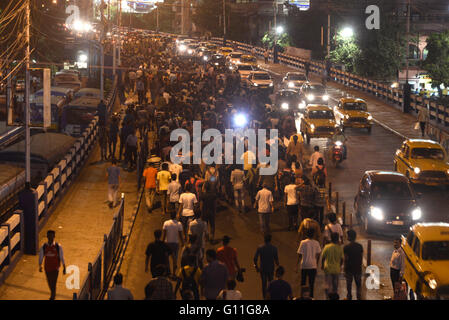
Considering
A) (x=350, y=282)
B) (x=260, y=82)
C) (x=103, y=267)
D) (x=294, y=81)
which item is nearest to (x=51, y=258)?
(x=103, y=267)

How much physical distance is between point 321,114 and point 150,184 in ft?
52.4

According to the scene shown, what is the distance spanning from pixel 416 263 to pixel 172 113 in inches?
722

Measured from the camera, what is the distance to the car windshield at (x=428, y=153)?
27.1m

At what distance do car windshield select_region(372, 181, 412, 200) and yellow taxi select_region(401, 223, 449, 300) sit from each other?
4.81m

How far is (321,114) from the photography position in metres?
36.7

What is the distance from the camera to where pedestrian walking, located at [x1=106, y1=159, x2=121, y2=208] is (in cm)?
2296

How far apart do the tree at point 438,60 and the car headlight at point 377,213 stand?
36209 millimetres

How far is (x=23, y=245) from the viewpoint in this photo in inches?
773

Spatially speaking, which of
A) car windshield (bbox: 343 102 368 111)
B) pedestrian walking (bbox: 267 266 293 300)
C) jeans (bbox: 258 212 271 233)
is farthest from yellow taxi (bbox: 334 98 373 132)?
pedestrian walking (bbox: 267 266 293 300)

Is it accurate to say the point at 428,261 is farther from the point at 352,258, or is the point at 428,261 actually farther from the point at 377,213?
the point at 377,213

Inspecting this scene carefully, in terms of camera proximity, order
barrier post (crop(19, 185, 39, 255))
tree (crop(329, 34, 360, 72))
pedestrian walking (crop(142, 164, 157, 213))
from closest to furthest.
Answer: barrier post (crop(19, 185, 39, 255))
pedestrian walking (crop(142, 164, 157, 213))
tree (crop(329, 34, 360, 72))

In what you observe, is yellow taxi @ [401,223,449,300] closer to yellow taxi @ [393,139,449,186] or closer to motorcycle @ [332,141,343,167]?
yellow taxi @ [393,139,449,186]

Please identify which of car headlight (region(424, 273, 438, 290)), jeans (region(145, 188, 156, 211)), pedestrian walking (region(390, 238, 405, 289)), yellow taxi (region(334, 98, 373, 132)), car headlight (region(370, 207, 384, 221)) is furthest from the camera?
yellow taxi (region(334, 98, 373, 132))

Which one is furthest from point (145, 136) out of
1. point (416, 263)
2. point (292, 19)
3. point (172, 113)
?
point (292, 19)
